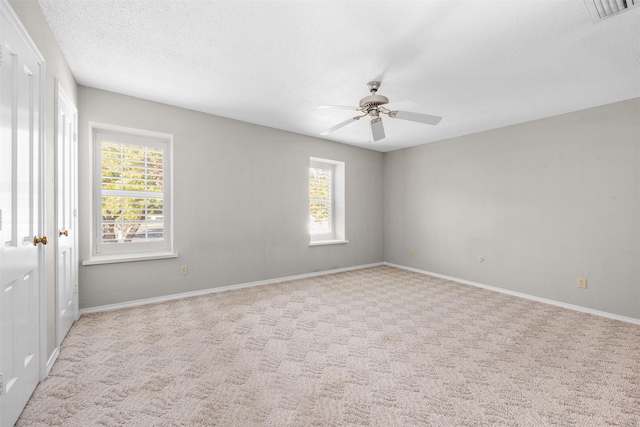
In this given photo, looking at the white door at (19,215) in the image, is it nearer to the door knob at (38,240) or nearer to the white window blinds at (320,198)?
the door knob at (38,240)

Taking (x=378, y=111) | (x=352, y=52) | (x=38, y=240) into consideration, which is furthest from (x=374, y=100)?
(x=38, y=240)

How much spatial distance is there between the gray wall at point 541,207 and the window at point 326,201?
1.36 meters

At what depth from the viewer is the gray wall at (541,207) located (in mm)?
3254

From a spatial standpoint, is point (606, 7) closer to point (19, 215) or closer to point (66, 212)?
point (19, 215)

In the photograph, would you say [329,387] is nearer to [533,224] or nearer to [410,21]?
[410,21]

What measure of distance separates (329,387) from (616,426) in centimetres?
158

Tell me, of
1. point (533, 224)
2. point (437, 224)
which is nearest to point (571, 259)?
point (533, 224)

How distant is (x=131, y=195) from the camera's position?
11.3ft

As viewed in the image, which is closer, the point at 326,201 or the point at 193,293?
the point at 193,293

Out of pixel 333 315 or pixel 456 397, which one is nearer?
pixel 456 397

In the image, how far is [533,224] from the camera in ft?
12.9

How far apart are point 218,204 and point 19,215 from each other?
2.39 m

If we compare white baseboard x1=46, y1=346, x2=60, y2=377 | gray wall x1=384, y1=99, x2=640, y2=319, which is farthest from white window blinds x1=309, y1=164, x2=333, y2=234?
white baseboard x1=46, y1=346, x2=60, y2=377

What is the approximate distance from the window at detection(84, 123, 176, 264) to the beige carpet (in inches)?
29.1
